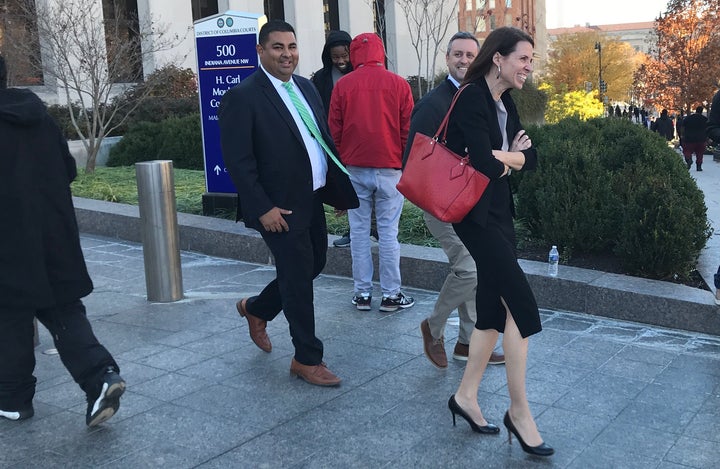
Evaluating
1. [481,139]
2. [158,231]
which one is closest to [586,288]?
[481,139]

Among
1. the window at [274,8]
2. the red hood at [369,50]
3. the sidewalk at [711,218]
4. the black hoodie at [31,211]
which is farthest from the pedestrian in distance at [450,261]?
the window at [274,8]

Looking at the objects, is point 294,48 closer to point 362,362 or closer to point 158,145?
point 362,362

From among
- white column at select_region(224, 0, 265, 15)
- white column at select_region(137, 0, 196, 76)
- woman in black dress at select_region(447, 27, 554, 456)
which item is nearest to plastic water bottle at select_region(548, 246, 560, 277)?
woman in black dress at select_region(447, 27, 554, 456)

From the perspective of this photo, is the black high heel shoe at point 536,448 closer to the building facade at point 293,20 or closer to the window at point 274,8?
the building facade at point 293,20

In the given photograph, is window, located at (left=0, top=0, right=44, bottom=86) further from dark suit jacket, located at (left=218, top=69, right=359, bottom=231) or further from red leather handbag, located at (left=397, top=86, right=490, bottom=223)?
red leather handbag, located at (left=397, top=86, right=490, bottom=223)

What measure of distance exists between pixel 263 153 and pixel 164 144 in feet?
39.7

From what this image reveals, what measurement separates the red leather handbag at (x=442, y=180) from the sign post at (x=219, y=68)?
5.90 metres

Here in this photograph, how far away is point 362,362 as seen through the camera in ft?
17.0

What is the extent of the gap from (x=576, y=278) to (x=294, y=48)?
9.46ft

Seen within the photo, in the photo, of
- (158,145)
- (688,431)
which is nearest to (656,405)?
(688,431)

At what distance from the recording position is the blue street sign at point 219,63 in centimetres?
952

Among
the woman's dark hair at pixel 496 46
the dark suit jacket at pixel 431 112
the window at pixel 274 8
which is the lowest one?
the dark suit jacket at pixel 431 112

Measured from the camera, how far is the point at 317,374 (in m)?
4.74

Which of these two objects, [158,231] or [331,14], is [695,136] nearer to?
[158,231]
